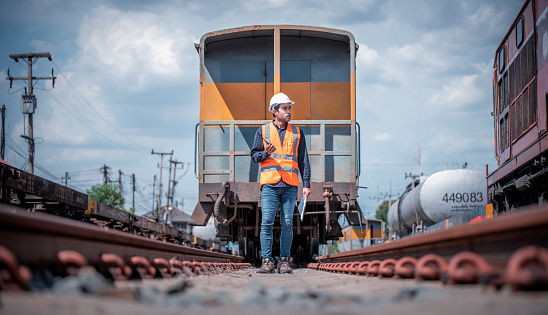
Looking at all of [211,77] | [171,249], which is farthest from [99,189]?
[171,249]

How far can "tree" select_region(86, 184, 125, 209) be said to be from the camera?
66.6 m

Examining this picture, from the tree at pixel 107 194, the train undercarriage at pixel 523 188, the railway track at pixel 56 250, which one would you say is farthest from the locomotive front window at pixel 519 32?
the tree at pixel 107 194

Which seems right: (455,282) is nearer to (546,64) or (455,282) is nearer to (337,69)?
(546,64)

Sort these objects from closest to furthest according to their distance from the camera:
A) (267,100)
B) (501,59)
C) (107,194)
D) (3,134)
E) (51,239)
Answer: (51,239) → (267,100) → (501,59) → (3,134) → (107,194)

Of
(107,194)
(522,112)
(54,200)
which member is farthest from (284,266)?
(107,194)

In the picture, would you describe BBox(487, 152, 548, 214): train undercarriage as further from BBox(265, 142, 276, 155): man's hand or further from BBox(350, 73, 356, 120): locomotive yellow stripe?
BBox(265, 142, 276, 155): man's hand

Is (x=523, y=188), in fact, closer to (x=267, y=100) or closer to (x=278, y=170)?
(x=278, y=170)

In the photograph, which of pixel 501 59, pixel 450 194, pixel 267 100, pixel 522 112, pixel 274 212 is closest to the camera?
pixel 274 212

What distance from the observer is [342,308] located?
1.93m

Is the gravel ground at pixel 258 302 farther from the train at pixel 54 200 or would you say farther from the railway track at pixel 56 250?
the train at pixel 54 200

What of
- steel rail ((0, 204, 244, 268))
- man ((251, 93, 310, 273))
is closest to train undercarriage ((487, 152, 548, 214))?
man ((251, 93, 310, 273))

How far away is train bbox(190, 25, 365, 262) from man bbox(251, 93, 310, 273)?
2000 millimetres

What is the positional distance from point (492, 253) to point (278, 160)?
416cm

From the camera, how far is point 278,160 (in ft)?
21.2
